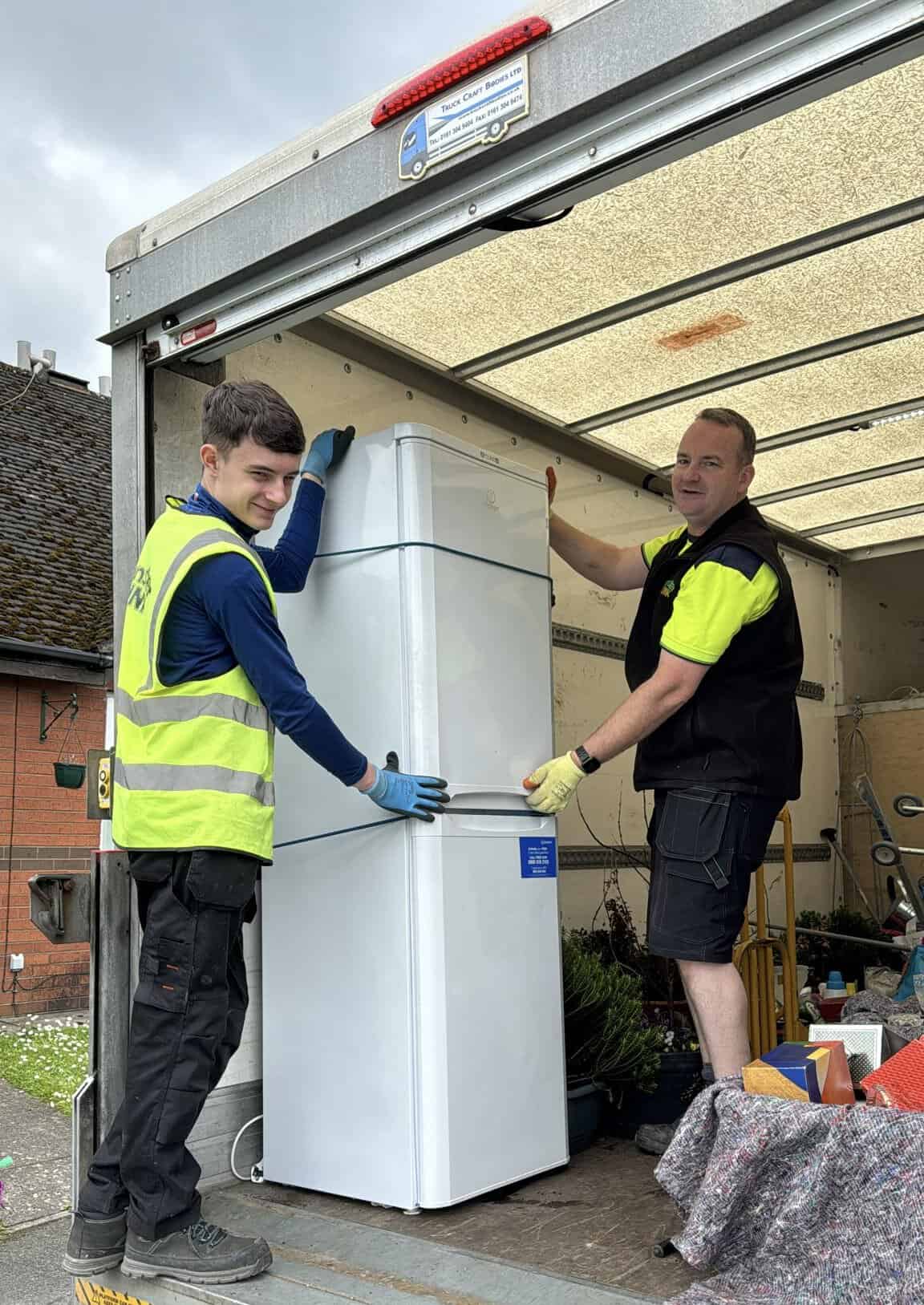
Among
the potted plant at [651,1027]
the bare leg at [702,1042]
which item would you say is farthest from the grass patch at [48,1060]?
the bare leg at [702,1042]

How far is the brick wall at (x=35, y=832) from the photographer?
1009cm

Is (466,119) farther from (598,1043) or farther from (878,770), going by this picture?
(878,770)

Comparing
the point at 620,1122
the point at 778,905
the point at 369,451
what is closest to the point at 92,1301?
the point at 620,1122

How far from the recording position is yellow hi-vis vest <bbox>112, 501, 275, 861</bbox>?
2604mm

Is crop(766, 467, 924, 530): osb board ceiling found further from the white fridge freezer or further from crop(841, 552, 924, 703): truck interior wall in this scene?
the white fridge freezer

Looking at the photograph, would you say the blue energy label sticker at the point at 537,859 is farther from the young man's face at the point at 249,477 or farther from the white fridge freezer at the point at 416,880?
the young man's face at the point at 249,477

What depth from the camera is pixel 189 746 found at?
262cm

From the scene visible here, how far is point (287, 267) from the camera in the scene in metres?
2.85

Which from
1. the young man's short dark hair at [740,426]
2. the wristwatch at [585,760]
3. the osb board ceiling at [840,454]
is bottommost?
the wristwatch at [585,760]

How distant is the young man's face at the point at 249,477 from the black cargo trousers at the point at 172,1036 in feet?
2.56

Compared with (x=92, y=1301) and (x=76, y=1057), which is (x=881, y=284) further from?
(x=76, y=1057)

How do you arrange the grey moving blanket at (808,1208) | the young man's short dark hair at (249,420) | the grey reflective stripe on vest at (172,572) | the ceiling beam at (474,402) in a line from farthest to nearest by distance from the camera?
the ceiling beam at (474,402) → the young man's short dark hair at (249,420) → the grey reflective stripe on vest at (172,572) → the grey moving blanket at (808,1208)

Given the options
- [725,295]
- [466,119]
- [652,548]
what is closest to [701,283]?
[725,295]

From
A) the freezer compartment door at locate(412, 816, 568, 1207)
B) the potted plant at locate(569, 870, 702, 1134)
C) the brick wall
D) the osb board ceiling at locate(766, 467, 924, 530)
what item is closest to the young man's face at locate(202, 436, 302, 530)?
the freezer compartment door at locate(412, 816, 568, 1207)
